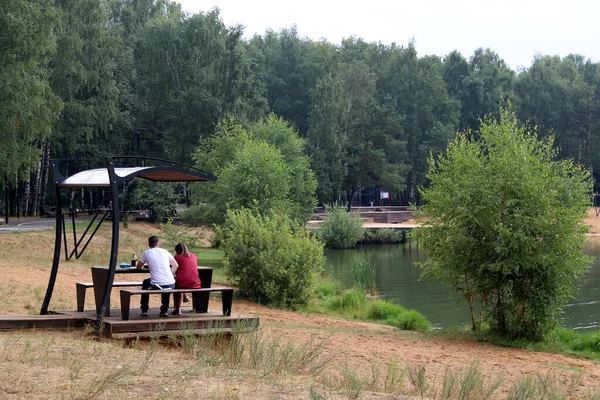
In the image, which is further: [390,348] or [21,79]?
[21,79]

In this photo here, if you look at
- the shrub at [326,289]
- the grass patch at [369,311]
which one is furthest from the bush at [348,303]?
the shrub at [326,289]

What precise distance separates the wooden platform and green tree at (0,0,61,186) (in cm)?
2395

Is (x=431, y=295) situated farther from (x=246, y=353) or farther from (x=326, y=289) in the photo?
(x=246, y=353)

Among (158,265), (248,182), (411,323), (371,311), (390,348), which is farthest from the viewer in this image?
(248,182)

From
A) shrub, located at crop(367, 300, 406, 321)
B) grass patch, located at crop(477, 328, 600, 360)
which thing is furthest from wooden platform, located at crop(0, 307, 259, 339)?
shrub, located at crop(367, 300, 406, 321)

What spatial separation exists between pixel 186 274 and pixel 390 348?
13.0 ft

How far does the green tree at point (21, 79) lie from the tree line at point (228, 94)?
0.06m

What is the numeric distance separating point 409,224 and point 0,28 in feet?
134

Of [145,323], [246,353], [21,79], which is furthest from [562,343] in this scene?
[21,79]

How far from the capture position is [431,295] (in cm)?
2847

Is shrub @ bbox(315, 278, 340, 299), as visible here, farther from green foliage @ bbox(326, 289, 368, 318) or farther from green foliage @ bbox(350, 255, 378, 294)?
green foliage @ bbox(326, 289, 368, 318)

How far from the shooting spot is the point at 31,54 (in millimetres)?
34625

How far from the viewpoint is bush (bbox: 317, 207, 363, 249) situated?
52500mm

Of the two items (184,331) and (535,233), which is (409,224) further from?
(184,331)
